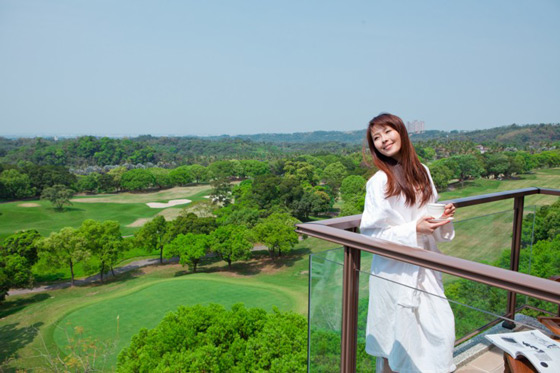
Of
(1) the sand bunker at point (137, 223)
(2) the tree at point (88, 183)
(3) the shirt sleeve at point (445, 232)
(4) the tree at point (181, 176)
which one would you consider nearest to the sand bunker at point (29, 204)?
(2) the tree at point (88, 183)

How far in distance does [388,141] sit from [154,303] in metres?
19.3

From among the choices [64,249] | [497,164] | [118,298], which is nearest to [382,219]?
[118,298]

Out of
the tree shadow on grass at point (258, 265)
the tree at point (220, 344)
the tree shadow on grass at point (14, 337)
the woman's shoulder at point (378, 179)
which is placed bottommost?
the tree shadow on grass at point (14, 337)

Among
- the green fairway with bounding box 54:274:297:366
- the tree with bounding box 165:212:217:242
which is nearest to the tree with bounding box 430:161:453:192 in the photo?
the tree with bounding box 165:212:217:242

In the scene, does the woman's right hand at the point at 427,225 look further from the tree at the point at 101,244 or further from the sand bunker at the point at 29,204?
the sand bunker at the point at 29,204

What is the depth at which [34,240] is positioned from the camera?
2198 cm

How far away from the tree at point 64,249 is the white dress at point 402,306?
22602 mm

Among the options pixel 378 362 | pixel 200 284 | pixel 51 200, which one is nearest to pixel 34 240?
pixel 200 284

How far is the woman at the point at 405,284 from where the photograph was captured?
1.31 metres

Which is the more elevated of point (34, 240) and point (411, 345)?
point (411, 345)

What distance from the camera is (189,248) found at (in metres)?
22.8

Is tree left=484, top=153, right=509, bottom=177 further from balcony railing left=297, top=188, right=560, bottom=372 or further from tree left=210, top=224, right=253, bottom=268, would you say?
balcony railing left=297, top=188, right=560, bottom=372

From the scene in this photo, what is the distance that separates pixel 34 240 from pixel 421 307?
25.4m

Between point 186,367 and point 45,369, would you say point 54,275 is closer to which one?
point 45,369
